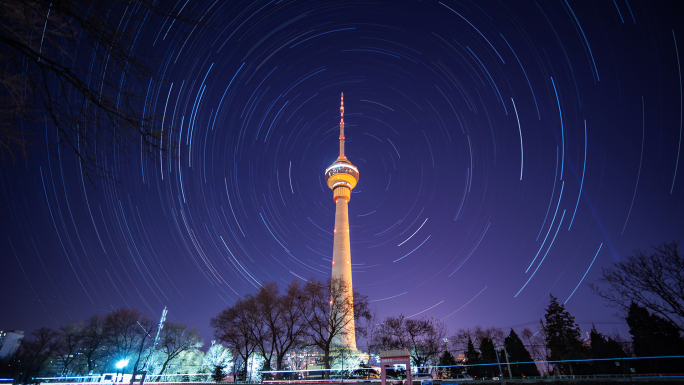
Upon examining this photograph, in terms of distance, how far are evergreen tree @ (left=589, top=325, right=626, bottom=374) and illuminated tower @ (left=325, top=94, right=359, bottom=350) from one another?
1347 inches

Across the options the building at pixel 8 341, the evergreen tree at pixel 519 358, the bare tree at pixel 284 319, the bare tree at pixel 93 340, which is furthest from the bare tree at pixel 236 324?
the building at pixel 8 341

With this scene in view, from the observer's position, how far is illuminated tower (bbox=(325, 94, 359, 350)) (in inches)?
2640

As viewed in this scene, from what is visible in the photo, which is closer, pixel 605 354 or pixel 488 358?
pixel 605 354

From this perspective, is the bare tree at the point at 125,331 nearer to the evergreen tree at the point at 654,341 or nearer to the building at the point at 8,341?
the evergreen tree at the point at 654,341

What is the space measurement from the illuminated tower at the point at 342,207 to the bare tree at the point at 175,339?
79.7ft

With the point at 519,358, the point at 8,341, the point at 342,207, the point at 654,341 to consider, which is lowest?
the point at 519,358

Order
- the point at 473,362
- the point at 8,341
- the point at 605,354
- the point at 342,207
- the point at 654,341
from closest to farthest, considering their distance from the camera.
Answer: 1. the point at 654,341
2. the point at 605,354
3. the point at 473,362
4. the point at 342,207
5. the point at 8,341

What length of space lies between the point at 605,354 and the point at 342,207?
55.5 metres

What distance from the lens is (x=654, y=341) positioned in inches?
1236

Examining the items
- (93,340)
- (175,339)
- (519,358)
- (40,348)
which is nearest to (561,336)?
(519,358)

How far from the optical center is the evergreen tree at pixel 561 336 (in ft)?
141

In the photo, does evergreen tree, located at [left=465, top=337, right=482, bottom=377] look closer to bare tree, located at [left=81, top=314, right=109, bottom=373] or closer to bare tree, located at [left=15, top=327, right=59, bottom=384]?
bare tree, located at [left=81, top=314, right=109, bottom=373]

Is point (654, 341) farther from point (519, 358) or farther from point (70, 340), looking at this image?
point (70, 340)

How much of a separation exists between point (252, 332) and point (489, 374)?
30.3m
